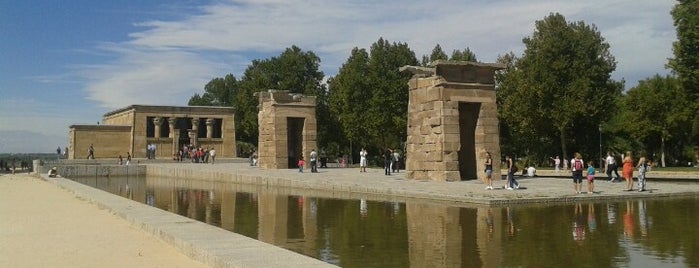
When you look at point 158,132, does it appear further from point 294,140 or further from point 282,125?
point 282,125

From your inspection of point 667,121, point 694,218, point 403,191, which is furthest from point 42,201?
point 667,121

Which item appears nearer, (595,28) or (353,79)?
(595,28)

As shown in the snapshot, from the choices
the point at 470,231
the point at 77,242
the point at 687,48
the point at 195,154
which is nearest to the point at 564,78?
the point at 687,48

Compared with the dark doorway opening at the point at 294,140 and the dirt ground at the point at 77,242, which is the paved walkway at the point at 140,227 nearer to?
the dirt ground at the point at 77,242

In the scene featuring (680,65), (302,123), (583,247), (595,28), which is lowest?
(583,247)

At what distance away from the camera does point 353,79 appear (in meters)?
51.8

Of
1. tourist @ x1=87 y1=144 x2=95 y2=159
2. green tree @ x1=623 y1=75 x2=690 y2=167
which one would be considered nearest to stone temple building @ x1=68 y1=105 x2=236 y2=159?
tourist @ x1=87 y1=144 x2=95 y2=159

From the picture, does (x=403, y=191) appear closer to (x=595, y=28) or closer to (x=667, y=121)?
(x=595, y=28)

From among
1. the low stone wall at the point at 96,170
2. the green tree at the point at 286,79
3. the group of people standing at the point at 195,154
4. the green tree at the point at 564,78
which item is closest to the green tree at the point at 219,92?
the green tree at the point at 286,79

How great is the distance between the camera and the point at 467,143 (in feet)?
91.6

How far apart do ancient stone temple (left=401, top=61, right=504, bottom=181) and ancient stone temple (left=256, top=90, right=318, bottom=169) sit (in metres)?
12.8

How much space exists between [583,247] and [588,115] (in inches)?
1356

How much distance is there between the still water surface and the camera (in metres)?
9.84

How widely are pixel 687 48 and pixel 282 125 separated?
75.8 ft
